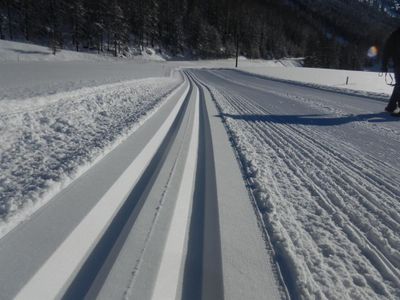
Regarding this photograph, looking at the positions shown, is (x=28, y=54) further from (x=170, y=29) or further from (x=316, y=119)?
(x=170, y=29)

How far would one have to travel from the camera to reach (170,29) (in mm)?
79625

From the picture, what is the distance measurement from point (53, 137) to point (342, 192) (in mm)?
4844

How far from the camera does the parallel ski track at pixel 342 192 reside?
2641 millimetres

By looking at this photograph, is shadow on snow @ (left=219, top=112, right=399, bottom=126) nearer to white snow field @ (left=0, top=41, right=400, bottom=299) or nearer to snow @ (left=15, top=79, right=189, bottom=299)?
white snow field @ (left=0, top=41, right=400, bottom=299)

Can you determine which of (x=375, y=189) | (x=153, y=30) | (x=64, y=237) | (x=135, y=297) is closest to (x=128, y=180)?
(x=64, y=237)

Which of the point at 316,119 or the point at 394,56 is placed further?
the point at 394,56

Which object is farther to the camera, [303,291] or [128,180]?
[128,180]

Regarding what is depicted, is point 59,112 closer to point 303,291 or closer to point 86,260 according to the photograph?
point 86,260

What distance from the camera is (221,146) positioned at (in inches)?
217

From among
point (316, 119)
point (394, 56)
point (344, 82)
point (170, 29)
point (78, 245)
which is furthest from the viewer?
point (170, 29)

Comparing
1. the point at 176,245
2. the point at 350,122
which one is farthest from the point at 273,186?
the point at 350,122

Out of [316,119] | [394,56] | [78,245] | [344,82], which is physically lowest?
[78,245]

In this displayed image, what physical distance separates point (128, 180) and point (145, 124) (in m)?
3.23

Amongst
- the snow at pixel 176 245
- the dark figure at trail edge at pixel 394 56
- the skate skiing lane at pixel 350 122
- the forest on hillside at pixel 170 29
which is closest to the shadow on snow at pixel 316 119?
the skate skiing lane at pixel 350 122
